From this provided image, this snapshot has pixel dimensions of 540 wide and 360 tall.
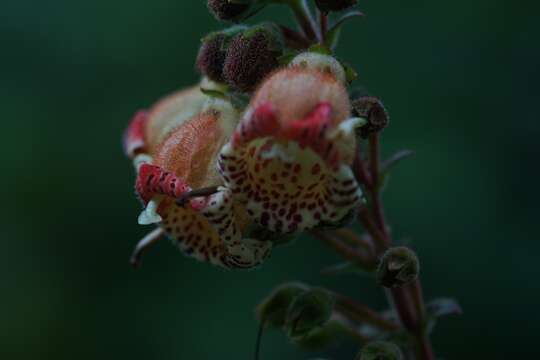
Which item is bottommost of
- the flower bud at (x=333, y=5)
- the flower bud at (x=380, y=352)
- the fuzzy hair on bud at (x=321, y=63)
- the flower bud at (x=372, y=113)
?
the flower bud at (x=380, y=352)

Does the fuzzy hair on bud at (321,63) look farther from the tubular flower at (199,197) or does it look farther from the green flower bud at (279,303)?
the green flower bud at (279,303)

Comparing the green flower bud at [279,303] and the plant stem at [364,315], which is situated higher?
the green flower bud at [279,303]

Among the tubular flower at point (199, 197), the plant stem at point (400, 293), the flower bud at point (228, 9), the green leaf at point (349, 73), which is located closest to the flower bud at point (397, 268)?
the plant stem at point (400, 293)

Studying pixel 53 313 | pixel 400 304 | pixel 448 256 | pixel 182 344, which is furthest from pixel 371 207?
pixel 53 313

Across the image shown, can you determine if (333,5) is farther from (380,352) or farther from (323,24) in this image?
(380,352)

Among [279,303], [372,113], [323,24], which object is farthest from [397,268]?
[323,24]

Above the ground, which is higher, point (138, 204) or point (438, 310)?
point (438, 310)

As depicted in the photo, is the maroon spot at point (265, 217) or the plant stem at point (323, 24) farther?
the plant stem at point (323, 24)
